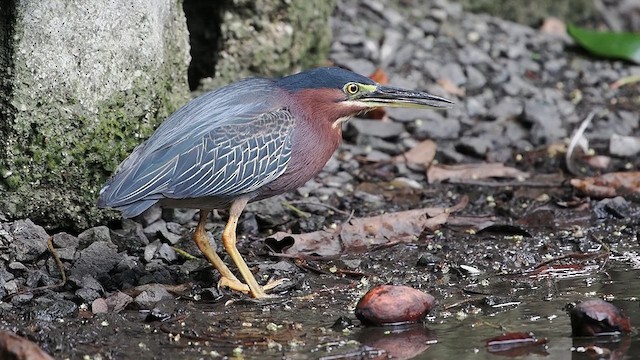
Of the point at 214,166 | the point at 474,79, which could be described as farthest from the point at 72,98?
the point at 474,79

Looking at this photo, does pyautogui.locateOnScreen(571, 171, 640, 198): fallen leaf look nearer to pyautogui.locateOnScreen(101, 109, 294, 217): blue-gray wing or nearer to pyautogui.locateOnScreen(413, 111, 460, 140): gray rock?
pyautogui.locateOnScreen(413, 111, 460, 140): gray rock

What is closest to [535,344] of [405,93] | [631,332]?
[631,332]

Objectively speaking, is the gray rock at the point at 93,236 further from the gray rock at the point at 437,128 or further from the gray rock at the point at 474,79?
the gray rock at the point at 474,79

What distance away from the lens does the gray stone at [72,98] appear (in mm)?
5879

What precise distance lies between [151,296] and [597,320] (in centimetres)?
222

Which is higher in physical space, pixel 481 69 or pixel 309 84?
pixel 309 84

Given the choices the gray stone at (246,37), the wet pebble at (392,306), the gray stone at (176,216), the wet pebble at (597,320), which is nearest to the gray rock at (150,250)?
Result: the gray stone at (176,216)

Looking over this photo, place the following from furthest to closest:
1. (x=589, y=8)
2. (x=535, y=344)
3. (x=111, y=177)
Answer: (x=589, y=8) < (x=111, y=177) < (x=535, y=344)

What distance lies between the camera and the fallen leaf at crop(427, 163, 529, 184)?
7.86m

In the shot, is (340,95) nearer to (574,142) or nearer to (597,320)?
(597,320)

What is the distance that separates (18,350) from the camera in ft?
13.7

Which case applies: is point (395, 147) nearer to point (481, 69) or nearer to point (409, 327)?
point (481, 69)

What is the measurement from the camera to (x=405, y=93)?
6168mm

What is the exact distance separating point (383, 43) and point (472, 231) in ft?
10.5
